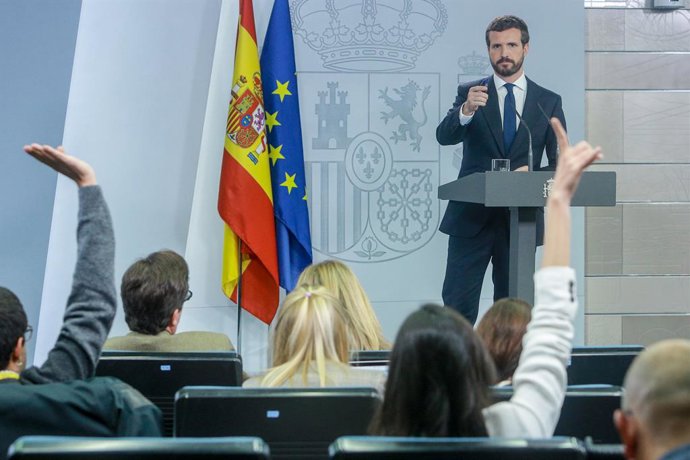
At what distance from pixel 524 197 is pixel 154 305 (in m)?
1.82

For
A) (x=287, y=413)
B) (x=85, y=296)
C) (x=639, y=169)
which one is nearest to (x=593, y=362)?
(x=287, y=413)

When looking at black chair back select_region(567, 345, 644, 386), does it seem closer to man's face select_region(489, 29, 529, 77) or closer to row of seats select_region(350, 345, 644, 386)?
row of seats select_region(350, 345, 644, 386)

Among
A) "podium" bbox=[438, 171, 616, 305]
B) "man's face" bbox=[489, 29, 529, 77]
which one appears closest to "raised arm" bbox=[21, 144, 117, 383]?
"podium" bbox=[438, 171, 616, 305]

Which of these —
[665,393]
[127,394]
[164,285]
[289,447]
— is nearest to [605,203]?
[164,285]

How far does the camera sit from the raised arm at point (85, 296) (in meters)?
2.01

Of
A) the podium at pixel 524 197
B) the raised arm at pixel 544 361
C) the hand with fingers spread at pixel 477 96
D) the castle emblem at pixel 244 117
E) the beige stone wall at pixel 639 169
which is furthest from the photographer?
the beige stone wall at pixel 639 169

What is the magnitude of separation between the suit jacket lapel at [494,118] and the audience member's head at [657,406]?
463cm

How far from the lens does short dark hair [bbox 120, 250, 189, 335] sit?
3299mm

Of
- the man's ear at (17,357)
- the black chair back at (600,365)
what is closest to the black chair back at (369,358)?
the black chair back at (600,365)

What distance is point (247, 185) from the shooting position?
5645 millimetres

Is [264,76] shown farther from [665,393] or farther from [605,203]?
[665,393]

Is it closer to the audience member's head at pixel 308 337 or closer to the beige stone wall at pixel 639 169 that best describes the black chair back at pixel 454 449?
the audience member's head at pixel 308 337

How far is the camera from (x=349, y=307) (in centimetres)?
329

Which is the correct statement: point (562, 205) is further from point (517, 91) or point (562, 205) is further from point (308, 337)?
Result: point (517, 91)
